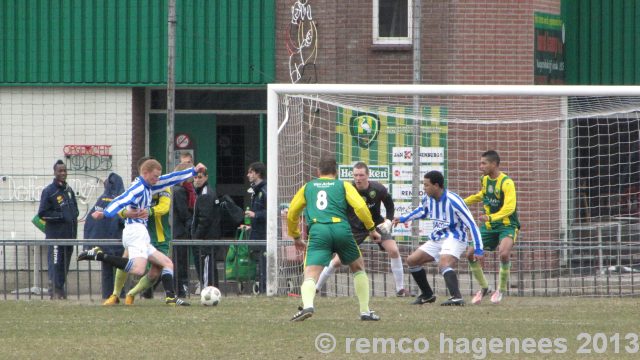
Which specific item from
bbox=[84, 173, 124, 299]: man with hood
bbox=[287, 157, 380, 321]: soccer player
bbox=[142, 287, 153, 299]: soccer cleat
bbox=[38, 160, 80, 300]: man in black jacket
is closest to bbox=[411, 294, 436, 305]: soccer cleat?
bbox=[287, 157, 380, 321]: soccer player

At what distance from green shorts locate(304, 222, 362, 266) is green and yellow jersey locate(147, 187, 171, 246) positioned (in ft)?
9.37

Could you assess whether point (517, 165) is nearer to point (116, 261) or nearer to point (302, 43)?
point (302, 43)

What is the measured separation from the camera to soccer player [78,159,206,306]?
571 inches

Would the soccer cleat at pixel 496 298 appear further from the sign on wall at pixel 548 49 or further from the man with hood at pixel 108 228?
the sign on wall at pixel 548 49

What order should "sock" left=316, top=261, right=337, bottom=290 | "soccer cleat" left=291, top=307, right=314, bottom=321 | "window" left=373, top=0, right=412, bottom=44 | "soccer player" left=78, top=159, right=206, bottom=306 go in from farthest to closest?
"window" left=373, top=0, right=412, bottom=44 < "sock" left=316, top=261, right=337, bottom=290 < "soccer player" left=78, top=159, right=206, bottom=306 < "soccer cleat" left=291, top=307, right=314, bottom=321

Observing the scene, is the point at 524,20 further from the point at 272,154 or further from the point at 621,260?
the point at 272,154

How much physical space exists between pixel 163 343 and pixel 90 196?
11330 millimetres

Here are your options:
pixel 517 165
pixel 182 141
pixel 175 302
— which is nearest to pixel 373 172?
pixel 517 165

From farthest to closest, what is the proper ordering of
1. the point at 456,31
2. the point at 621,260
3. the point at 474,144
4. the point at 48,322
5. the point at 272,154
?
1. the point at 456,31
2. the point at 474,144
3. the point at 621,260
4. the point at 272,154
5. the point at 48,322

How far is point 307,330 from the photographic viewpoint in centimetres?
1212

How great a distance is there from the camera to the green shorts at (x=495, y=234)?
15.7m

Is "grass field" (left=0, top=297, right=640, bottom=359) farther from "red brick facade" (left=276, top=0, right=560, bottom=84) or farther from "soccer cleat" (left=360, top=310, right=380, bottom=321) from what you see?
"red brick facade" (left=276, top=0, right=560, bottom=84)

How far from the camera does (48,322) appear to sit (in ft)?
43.4

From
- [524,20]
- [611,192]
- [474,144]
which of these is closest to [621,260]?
[611,192]
